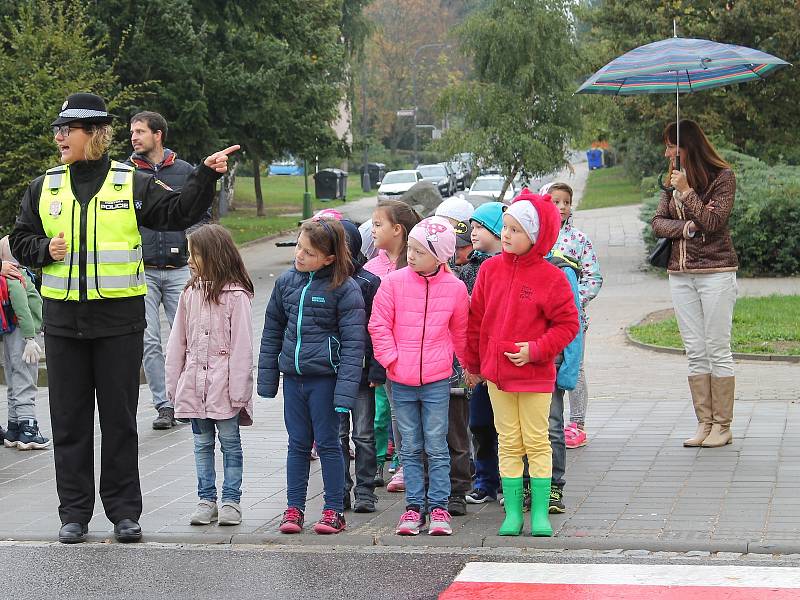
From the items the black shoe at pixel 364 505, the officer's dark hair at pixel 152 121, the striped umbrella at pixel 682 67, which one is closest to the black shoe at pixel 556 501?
the black shoe at pixel 364 505

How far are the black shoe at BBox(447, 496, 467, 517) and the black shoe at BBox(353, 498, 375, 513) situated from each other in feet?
1.49

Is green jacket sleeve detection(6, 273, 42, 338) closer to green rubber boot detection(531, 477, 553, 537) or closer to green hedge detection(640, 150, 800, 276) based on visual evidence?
green rubber boot detection(531, 477, 553, 537)

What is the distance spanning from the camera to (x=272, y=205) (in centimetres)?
5088

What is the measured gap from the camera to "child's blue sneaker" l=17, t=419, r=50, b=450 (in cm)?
896

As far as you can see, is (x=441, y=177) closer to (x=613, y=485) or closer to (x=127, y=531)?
(x=613, y=485)

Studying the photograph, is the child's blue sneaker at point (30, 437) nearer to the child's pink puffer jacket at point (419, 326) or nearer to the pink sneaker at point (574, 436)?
the child's pink puffer jacket at point (419, 326)

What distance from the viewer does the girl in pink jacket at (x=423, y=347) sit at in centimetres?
638

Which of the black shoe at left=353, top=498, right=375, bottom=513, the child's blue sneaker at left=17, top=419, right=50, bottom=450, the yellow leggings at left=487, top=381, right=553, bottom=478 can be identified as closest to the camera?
the yellow leggings at left=487, top=381, right=553, bottom=478

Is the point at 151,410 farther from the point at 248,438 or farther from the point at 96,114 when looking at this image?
the point at 96,114

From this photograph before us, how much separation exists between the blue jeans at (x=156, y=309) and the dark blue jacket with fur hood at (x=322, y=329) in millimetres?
3090

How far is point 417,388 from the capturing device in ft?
21.2

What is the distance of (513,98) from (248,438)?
19.3m

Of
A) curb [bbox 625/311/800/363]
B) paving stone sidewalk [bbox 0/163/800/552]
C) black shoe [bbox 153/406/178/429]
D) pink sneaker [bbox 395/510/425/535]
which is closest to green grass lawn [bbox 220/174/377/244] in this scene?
curb [bbox 625/311/800/363]

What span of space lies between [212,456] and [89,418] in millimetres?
686
